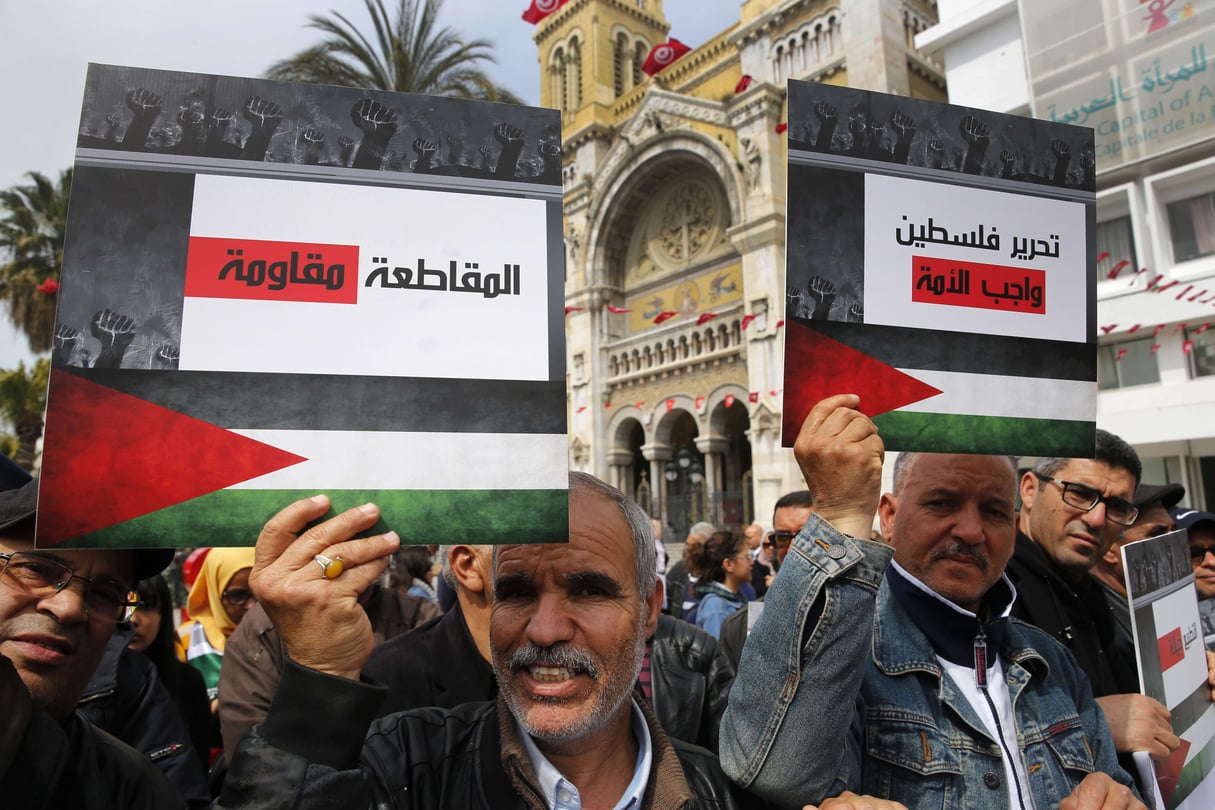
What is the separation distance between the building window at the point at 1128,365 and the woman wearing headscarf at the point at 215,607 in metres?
14.8

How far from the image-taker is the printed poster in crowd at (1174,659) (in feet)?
7.55

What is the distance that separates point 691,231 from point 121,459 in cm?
2371

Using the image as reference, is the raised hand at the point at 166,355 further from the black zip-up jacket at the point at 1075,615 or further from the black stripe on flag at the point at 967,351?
the black zip-up jacket at the point at 1075,615

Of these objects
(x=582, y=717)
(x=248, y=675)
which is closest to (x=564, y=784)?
(x=582, y=717)

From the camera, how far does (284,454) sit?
60.4 inches

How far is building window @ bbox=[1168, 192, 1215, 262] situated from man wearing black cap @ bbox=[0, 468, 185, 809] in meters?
16.7

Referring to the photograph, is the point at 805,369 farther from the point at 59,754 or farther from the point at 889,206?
the point at 59,754

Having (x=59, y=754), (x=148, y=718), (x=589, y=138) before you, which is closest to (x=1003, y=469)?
(x=59, y=754)

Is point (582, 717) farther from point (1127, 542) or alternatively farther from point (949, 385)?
point (1127, 542)

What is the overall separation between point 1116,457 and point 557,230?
267cm

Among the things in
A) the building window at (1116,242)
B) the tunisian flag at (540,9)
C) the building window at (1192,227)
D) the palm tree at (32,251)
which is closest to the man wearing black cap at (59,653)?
the building window at (1116,242)

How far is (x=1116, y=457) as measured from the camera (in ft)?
10.3

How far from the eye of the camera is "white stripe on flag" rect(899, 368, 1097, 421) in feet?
6.63

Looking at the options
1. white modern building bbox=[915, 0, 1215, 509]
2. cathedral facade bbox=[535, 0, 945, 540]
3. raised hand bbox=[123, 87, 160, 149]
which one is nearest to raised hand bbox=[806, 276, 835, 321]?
raised hand bbox=[123, 87, 160, 149]
